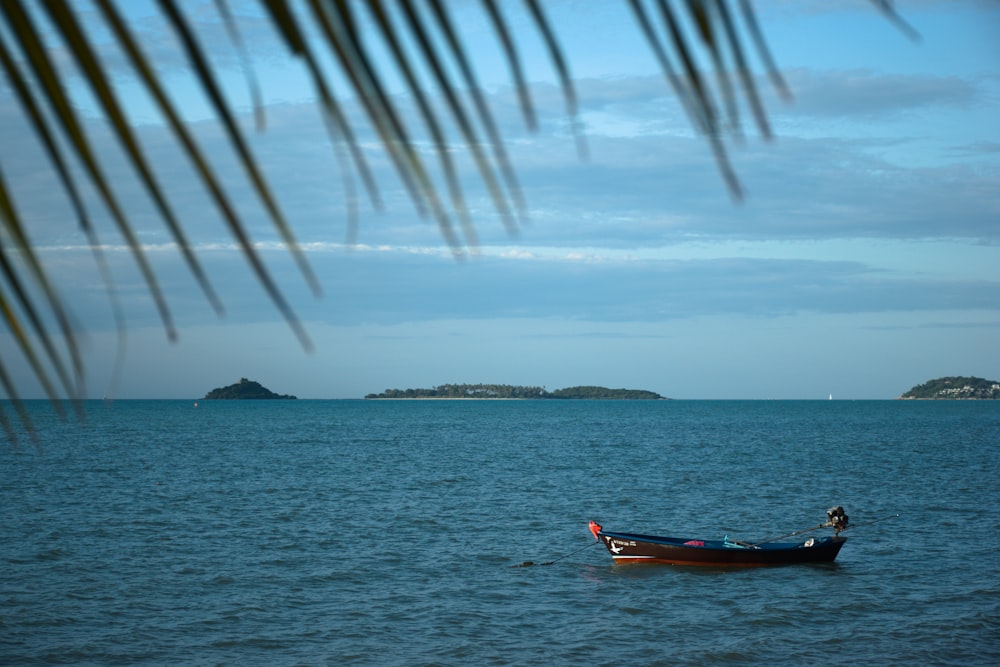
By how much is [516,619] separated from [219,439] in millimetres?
63272

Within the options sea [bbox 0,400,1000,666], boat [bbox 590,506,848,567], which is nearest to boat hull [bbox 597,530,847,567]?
boat [bbox 590,506,848,567]

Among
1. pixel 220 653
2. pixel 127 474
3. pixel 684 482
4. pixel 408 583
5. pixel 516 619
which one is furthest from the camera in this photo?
pixel 127 474

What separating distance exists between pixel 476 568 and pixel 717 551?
561 centimetres

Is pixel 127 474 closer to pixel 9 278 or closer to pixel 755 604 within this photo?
pixel 755 604

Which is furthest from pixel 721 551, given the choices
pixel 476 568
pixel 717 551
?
pixel 476 568

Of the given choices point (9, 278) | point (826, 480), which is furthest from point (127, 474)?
point (9, 278)

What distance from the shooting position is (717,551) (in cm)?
2186

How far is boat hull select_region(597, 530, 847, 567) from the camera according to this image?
72.2ft

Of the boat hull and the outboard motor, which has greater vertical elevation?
the outboard motor

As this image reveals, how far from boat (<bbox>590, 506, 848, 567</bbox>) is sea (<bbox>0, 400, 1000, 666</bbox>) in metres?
0.26

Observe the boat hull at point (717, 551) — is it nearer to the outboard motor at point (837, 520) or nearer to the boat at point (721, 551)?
the boat at point (721, 551)

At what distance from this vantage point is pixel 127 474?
154ft

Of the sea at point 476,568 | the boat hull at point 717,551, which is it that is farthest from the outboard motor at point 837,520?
the sea at point 476,568

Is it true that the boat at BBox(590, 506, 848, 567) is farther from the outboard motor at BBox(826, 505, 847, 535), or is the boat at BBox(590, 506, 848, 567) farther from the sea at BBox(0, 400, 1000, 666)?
the sea at BBox(0, 400, 1000, 666)
